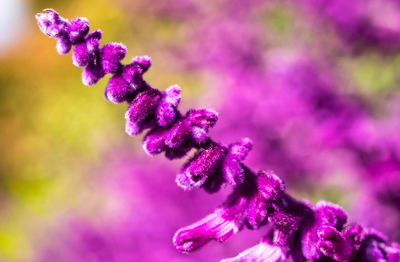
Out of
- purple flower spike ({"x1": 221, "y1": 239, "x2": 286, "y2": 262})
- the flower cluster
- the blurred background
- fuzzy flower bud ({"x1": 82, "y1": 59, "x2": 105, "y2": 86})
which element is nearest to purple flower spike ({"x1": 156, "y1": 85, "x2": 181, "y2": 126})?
the flower cluster

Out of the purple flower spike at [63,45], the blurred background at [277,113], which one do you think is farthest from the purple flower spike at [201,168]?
the blurred background at [277,113]

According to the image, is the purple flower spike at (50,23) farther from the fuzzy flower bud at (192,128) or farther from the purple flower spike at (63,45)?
the fuzzy flower bud at (192,128)

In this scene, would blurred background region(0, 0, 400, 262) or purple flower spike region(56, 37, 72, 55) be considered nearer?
purple flower spike region(56, 37, 72, 55)

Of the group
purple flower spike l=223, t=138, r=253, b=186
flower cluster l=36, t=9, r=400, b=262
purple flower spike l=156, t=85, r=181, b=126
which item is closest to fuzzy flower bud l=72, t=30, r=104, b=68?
flower cluster l=36, t=9, r=400, b=262

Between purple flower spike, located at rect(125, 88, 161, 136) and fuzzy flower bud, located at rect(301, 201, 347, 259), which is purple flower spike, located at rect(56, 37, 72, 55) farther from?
fuzzy flower bud, located at rect(301, 201, 347, 259)

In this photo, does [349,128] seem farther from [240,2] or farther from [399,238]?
[240,2]

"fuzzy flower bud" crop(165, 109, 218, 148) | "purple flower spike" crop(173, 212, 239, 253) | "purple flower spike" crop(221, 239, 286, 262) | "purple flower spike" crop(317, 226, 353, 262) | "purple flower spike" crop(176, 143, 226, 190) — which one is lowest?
"purple flower spike" crop(317, 226, 353, 262)

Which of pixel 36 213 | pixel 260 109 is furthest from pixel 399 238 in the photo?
pixel 36 213

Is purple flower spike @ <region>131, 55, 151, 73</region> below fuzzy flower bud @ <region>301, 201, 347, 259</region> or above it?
above
